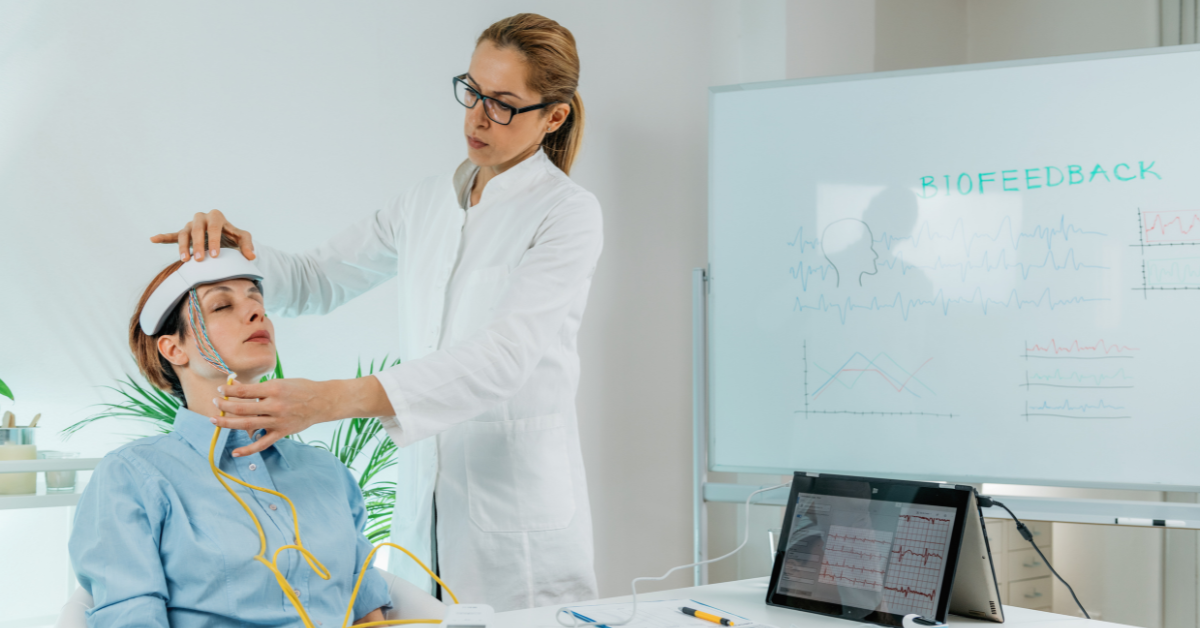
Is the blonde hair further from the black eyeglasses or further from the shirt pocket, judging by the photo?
the shirt pocket

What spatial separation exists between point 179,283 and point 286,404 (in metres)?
0.35

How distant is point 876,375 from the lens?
1.80 metres

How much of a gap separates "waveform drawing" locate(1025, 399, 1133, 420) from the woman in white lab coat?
94cm

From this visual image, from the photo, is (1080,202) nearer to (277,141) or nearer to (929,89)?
(929,89)

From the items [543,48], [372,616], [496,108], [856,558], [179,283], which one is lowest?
[372,616]

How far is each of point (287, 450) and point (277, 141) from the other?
109 centimetres

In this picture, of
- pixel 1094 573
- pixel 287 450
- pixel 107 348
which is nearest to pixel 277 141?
pixel 107 348

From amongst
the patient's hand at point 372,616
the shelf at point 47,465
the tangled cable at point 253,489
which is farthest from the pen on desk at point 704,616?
the shelf at point 47,465

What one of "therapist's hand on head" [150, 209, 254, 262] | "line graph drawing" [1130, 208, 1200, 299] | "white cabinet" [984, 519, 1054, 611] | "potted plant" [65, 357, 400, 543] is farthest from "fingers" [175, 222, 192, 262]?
"white cabinet" [984, 519, 1054, 611]

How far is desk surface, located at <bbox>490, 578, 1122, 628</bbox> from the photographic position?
1099 millimetres

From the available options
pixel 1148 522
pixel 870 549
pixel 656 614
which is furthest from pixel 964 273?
pixel 656 614

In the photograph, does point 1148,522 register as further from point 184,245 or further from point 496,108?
point 184,245

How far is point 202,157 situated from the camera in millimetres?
2033

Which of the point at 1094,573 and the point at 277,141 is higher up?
the point at 277,141
